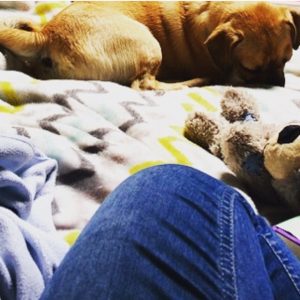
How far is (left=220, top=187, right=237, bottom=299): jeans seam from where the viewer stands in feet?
1.77

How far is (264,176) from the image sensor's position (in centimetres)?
97

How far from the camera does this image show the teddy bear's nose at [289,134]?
896mm

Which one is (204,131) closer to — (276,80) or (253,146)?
(253,146)

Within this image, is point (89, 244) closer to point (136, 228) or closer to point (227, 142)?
point (136, 228)

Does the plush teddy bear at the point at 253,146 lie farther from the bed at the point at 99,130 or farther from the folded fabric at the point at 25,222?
the folded fabric at the point at 25,222

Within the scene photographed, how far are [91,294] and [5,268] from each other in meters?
0.19

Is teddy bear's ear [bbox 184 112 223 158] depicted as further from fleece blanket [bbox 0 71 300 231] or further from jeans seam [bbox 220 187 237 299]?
jeans seam [bbox 220 187 237 299]

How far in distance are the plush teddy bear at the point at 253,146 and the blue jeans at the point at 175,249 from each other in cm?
24

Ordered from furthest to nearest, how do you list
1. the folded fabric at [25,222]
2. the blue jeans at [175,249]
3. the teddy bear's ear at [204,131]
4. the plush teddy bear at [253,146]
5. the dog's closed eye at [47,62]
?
the dog's closed eye at [47,62] → the teddy bear's ear at [204,131] → the plush teddy bear at [253,146] → the folded fabric at [25,222] → the blue jeans at [175,249]

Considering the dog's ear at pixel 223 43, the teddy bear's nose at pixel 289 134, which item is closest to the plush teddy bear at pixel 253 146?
the teddy bear's nose at pixel 289 134

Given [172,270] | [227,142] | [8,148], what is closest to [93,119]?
[227,142]

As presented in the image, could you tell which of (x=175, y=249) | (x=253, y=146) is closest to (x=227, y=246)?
(x=175, y=249)

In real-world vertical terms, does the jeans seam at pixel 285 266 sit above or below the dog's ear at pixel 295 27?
above

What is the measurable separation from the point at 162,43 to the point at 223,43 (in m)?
0.26
